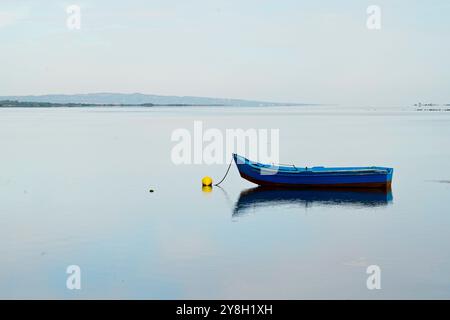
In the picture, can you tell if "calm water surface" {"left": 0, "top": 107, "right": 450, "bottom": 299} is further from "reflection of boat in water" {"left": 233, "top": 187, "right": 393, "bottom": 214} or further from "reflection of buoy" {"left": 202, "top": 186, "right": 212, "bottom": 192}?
"reflection of buoy" {"left": 202, "top": 186, "right": 212, "bottom": 192}

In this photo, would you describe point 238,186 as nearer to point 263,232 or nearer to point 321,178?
point 321,178

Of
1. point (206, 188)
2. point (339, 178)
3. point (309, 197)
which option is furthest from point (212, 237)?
point (339, 178)

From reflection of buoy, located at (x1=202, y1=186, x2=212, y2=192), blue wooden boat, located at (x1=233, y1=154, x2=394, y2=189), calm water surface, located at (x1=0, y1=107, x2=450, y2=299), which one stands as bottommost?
calm water surface, located at (x1=0, y1=107, x2=450, y2=299)

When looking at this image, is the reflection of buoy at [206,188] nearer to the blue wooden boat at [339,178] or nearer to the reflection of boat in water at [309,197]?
the reflection of boat in water at [309,197]

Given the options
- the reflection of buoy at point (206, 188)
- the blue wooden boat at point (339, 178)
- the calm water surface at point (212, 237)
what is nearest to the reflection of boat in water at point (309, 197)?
the calm water surface at point (212, 237)

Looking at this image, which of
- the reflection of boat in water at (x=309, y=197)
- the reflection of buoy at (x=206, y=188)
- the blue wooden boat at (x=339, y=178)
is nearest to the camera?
the reflection of boat in water at (x=309, y=197)

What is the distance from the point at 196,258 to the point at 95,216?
639 centimetres

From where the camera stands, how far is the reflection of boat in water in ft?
76.6

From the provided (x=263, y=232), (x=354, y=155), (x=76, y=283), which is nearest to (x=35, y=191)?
(x=263, y=232)

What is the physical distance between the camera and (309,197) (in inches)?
974

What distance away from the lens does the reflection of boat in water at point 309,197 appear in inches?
920

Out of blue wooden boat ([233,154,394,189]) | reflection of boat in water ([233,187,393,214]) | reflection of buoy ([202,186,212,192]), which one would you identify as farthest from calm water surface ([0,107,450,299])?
blue wooden boat ([233,154,394,189])

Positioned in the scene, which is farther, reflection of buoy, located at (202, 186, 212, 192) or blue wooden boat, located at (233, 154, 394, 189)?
reflection of buoy, located at (202, 186, 212, 192)
